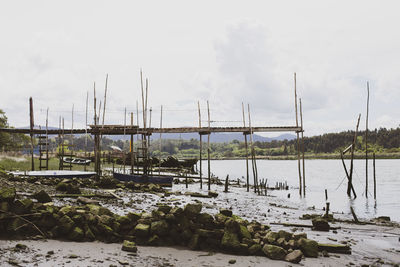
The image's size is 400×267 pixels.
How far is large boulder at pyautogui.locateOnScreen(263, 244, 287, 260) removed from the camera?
974cm

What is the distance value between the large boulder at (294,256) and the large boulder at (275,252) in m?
0.16

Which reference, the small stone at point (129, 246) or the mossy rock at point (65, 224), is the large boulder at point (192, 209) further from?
the mossy rock at point (65, 224)

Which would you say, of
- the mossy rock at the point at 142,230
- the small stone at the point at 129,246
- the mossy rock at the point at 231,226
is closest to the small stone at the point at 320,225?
the mossy rock at the point at 231,226

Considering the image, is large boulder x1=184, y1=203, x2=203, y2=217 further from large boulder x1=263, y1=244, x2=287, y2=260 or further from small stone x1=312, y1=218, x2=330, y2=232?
small stone x1=312, y1=218, x2=330, y2=232

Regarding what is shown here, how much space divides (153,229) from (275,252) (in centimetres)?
433

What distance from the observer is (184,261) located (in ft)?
29.5

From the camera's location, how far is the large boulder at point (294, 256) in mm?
9547

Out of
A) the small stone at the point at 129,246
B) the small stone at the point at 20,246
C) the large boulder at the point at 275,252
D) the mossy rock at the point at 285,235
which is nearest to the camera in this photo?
the small stone at the point at 20,246

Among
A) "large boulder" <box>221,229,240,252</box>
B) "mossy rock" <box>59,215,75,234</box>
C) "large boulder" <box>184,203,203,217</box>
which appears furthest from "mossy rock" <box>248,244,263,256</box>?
"mossy rock" <box>59,215,75,234</box>

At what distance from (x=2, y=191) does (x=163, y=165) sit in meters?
55.8

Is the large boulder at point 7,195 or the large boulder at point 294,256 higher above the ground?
the large boulder at point 7,195

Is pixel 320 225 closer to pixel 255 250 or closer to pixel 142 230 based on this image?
pixel 255 250

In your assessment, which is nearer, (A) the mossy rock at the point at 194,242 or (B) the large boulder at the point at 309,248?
(A) the mossy rock at the point at 194,242

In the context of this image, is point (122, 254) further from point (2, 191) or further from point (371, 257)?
point (371, 257)
